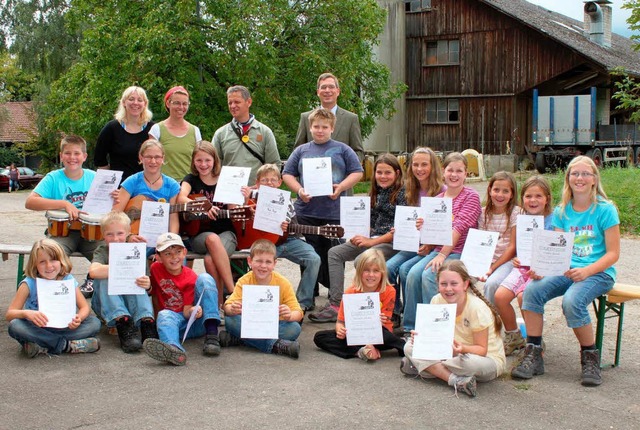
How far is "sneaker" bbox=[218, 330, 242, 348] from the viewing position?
5.94m

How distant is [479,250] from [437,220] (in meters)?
0.48

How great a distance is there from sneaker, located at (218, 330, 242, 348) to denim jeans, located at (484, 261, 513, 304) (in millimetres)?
1962

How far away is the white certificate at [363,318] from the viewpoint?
5.52 m

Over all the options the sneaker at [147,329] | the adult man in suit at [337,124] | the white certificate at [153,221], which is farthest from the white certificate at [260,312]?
the adult man in suit at [337,124]

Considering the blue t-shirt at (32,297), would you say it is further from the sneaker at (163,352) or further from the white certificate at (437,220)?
the white certificate at (437,220)

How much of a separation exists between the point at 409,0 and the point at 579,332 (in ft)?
107

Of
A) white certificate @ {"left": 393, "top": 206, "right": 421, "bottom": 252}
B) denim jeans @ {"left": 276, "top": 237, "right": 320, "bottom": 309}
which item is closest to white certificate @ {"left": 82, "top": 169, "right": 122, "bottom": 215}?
denim jeans @ {"left": 276, "top": 237, "right": 320, "bottom": 309}

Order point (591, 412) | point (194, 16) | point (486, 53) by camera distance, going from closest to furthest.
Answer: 1. point (591, 412)
2. point (194, 16)
3. point (486, 53)

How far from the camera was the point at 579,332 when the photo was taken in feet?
16.9

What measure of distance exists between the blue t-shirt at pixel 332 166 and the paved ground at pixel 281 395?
162cm

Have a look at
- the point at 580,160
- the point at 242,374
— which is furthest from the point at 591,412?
the point at 242,374

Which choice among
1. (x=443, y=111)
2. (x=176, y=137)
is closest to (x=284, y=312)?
(x=176, y=137)

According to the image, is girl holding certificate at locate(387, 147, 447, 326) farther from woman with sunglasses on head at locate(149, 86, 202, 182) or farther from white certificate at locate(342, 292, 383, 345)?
woman with sunglasses on head at locate(149, 86, 202, 182)

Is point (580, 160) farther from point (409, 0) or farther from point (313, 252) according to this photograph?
point (409, 0)
